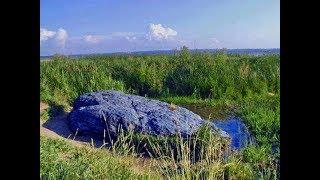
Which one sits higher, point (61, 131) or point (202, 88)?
point (202, 88)

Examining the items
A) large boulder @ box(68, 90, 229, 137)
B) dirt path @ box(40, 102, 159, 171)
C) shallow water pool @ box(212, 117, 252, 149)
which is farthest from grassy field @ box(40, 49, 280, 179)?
large boulder @ box(68, 90, 229, 137)

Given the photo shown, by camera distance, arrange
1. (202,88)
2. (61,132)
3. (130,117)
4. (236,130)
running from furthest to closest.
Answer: (202,88), (236,130), (61,132), (130,117)

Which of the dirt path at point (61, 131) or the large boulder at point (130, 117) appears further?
the dirt path at point (61, 131)

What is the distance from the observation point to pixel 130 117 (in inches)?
313

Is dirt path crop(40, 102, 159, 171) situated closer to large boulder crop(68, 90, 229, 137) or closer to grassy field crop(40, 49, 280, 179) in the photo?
large boulder crop(68, 90, 229, 137)

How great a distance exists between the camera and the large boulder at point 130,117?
766 centimetres

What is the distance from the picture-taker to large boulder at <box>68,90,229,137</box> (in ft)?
25.1

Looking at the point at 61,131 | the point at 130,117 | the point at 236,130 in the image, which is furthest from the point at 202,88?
the point at 61,131

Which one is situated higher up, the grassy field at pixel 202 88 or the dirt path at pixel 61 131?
the grassy field at pixel 202 88

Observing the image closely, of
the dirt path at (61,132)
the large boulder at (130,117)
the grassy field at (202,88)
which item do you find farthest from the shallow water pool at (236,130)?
the dirt path at (61,132)

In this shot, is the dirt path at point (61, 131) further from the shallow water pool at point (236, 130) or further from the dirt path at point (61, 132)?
the shallow water pool at point (236, 130)

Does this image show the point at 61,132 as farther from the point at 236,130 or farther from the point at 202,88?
the point at 202,88
